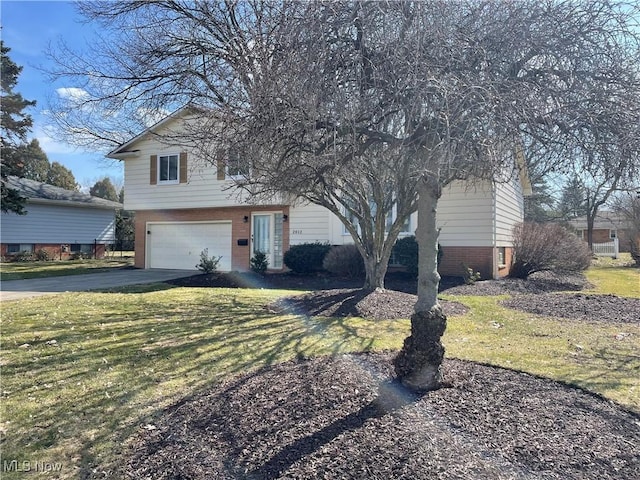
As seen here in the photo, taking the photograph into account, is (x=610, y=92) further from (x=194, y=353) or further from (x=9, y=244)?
(x=9, y=244)

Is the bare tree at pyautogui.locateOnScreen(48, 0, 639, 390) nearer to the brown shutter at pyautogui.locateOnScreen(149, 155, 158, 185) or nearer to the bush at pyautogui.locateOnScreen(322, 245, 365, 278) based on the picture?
the bush at pyautogui.locateOnScreen(322, 245, 365, 278)

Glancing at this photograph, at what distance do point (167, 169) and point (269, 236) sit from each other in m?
5.37

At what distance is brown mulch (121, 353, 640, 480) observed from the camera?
2623 mm

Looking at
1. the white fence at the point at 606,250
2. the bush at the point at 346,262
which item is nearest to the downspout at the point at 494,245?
the bush at the point at 346,262

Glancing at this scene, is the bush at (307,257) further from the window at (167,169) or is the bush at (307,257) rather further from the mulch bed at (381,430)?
the mulch bed at (381,430)

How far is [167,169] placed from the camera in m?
18.2

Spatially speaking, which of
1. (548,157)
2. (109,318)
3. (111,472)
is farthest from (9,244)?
(548,157)

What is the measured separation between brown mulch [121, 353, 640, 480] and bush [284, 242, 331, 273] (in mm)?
10734

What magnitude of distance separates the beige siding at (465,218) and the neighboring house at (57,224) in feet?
67.4

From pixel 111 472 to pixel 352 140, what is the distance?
2988 millimetres

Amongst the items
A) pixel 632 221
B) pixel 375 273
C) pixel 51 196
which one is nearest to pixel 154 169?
pixel 51 196

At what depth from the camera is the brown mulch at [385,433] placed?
8.61 ft

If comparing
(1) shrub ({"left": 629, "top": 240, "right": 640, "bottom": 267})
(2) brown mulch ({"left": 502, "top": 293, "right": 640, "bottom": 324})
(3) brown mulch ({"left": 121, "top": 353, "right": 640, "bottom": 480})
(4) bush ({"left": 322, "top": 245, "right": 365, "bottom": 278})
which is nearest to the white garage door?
(4) bush ({"left": 322, "top": 245, "right": 365, "bottom": 278})

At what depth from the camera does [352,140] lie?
3.74m
